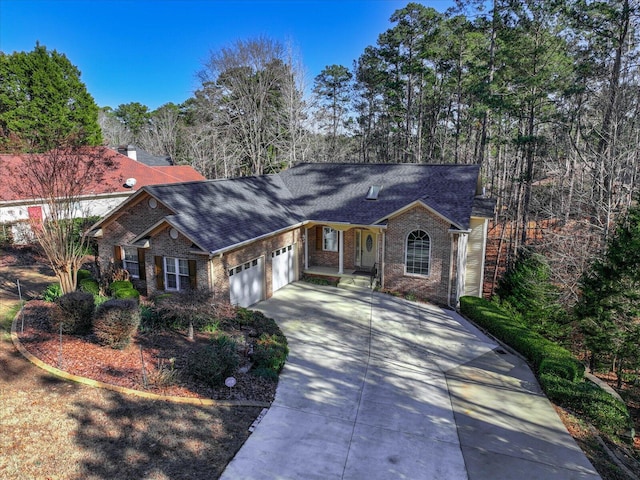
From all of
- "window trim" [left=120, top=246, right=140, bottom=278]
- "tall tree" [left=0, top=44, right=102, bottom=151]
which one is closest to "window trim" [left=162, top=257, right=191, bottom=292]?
"window trim" [left=120, top=246, right=140, bottom=278]

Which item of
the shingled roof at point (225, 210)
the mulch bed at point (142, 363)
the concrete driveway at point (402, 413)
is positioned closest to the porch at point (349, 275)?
the shingled roof at point (225, 210)

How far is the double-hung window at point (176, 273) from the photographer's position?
1497 centimetres

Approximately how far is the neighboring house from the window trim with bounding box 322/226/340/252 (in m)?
10.1

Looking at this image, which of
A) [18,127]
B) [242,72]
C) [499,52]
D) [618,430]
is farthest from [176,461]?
[18,127]

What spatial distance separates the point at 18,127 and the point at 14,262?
987 inches

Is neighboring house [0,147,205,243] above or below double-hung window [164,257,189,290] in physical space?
above

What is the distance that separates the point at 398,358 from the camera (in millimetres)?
12484

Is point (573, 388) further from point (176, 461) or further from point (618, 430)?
point (176, 461)

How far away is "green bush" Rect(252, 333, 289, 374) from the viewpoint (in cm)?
1090

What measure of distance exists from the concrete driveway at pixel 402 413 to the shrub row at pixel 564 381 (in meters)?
0.47

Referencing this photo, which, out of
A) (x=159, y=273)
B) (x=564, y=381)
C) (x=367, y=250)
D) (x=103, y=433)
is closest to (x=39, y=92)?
(x=159, y=273)

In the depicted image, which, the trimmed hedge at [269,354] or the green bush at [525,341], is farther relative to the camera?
the green bush at [525,341]

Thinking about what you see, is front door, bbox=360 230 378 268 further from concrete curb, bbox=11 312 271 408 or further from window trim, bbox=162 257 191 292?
concrete curb, bbox=11 312 271 408

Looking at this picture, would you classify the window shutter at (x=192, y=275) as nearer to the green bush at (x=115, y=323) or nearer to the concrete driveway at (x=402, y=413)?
the concrete driveway at (x=402, y=413)
